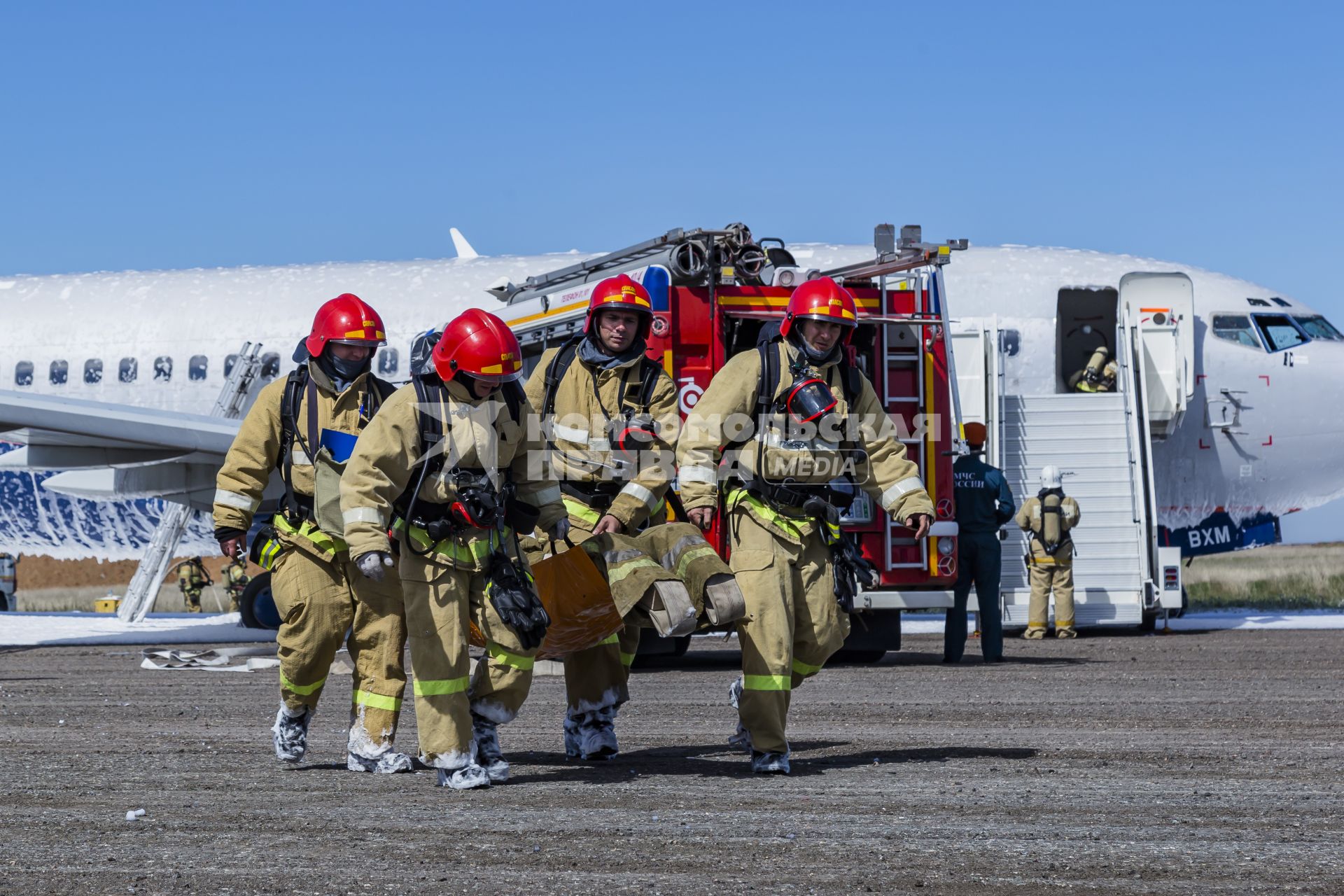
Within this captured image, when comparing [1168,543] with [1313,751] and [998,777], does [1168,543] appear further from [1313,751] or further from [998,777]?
[998,777]

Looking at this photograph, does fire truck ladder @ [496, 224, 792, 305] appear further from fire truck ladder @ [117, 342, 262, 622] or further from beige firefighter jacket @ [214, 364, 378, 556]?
fire truck ladder @ [117, 342, 262, 622]

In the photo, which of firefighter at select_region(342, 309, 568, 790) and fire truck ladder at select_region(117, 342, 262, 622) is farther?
fire truck ladder at select_region(117, 342, 262, 622)

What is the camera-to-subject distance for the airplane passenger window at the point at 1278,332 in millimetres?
20062

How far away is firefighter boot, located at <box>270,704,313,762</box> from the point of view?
7.73 m

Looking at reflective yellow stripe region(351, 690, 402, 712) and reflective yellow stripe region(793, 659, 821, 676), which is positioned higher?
reflective yellow stripe region(793, 659, 821, 676)

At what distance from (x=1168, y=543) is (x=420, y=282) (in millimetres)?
10167

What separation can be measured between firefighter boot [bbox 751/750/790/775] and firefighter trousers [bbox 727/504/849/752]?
0.10 ft

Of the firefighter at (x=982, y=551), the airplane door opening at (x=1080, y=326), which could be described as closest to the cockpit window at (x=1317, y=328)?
the airplane door opening at (x=1080, y=326)

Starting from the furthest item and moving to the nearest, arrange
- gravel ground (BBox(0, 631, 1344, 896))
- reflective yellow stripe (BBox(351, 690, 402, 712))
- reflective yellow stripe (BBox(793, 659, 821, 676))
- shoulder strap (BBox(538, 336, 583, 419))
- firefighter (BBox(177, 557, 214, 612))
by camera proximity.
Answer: firefighter (BBox(177, 557, 214, 612)) → shoulder strap (BBox(538, 336, 583, 419)) → reflective yellow stripe (BBox(793, 659, 821, 676)) → reflective yellow stripe (BBox(351, 690, 402, 712)) → gravel ground (BBox(0, 631, 1344, 896))

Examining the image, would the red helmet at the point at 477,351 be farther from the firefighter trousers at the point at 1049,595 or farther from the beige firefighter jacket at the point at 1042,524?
the firefighter trousers at the point at 1049,595

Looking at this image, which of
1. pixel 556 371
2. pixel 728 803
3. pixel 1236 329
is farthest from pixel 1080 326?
pixel 728 803

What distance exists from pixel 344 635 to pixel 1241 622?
1506 centimetres

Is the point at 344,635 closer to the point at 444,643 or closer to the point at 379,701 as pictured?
the point at 379,701

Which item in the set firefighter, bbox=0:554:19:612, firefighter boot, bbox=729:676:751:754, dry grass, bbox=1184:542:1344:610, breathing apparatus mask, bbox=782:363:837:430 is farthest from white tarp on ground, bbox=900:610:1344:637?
firefighter, bbox=0:554:19:612
